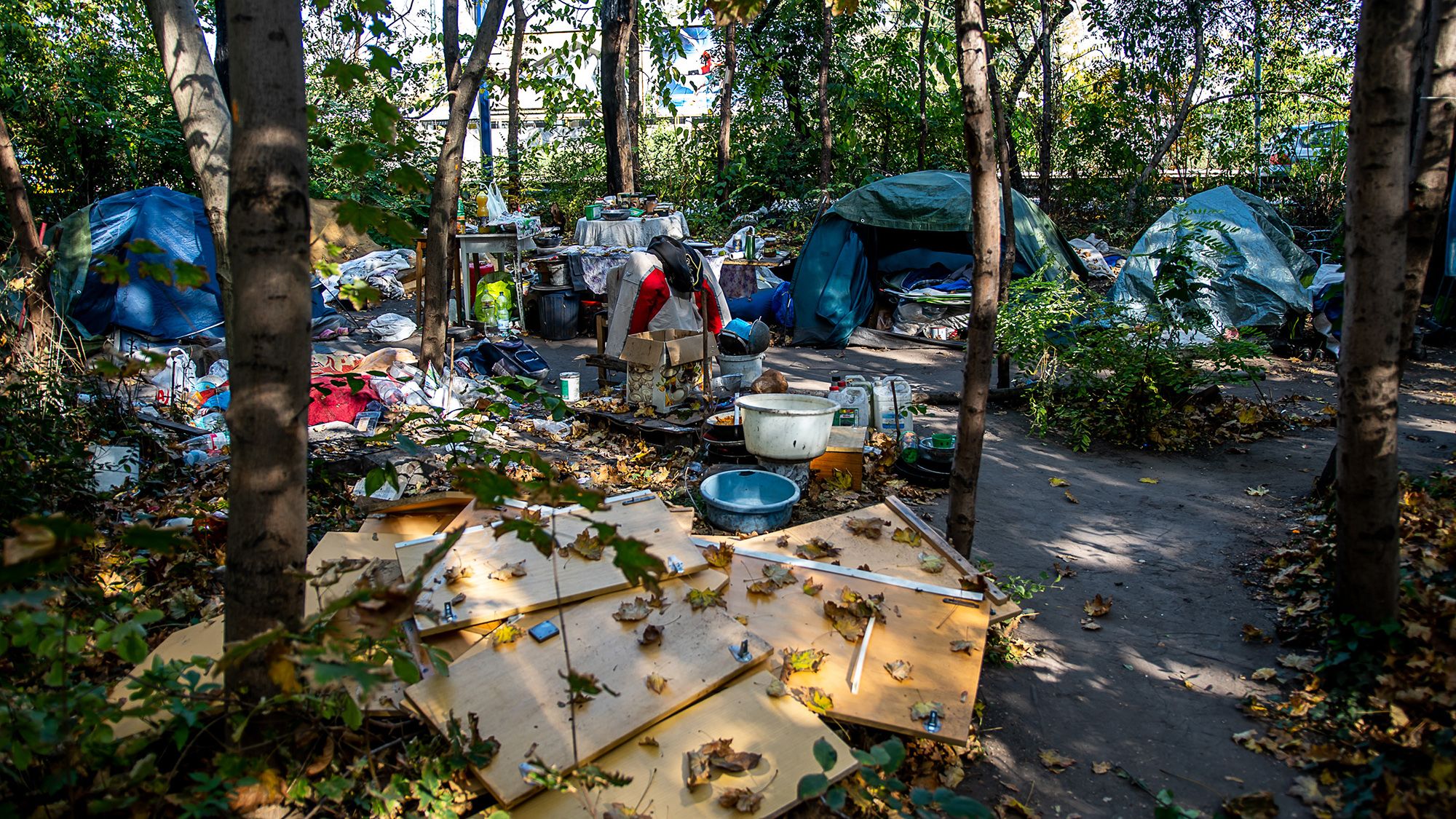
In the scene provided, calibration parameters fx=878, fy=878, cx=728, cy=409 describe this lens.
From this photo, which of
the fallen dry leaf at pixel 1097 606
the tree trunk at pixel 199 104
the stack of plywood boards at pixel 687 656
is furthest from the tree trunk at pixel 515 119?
the fallen dry leaf at pixel 1097 606

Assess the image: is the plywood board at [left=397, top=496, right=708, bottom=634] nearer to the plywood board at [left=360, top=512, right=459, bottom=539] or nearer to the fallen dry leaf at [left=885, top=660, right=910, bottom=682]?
→ the plywood board at [left=360, top=512, right=459, bottom=539]

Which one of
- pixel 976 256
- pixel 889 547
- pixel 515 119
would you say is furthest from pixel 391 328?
pixel 515 119

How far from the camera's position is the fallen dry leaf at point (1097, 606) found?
4.16m

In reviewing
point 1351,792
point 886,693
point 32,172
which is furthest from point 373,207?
point 32,172

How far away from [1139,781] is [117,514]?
193 inches

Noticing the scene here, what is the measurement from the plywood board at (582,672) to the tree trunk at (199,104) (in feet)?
6.69

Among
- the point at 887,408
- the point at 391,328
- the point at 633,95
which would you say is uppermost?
the point at 633,95

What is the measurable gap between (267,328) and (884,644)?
2339 mm

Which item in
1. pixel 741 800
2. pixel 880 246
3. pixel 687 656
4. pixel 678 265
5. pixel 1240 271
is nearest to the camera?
pixel 741 800

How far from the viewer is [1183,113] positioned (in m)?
15.1

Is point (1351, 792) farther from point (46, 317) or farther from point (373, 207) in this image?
point (46, 317)

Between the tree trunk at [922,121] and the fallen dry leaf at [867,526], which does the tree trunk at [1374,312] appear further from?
the tree trunk at [922,121]

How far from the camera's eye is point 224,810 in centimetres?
223

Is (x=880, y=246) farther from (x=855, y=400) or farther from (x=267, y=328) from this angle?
(x=267, y=328)
